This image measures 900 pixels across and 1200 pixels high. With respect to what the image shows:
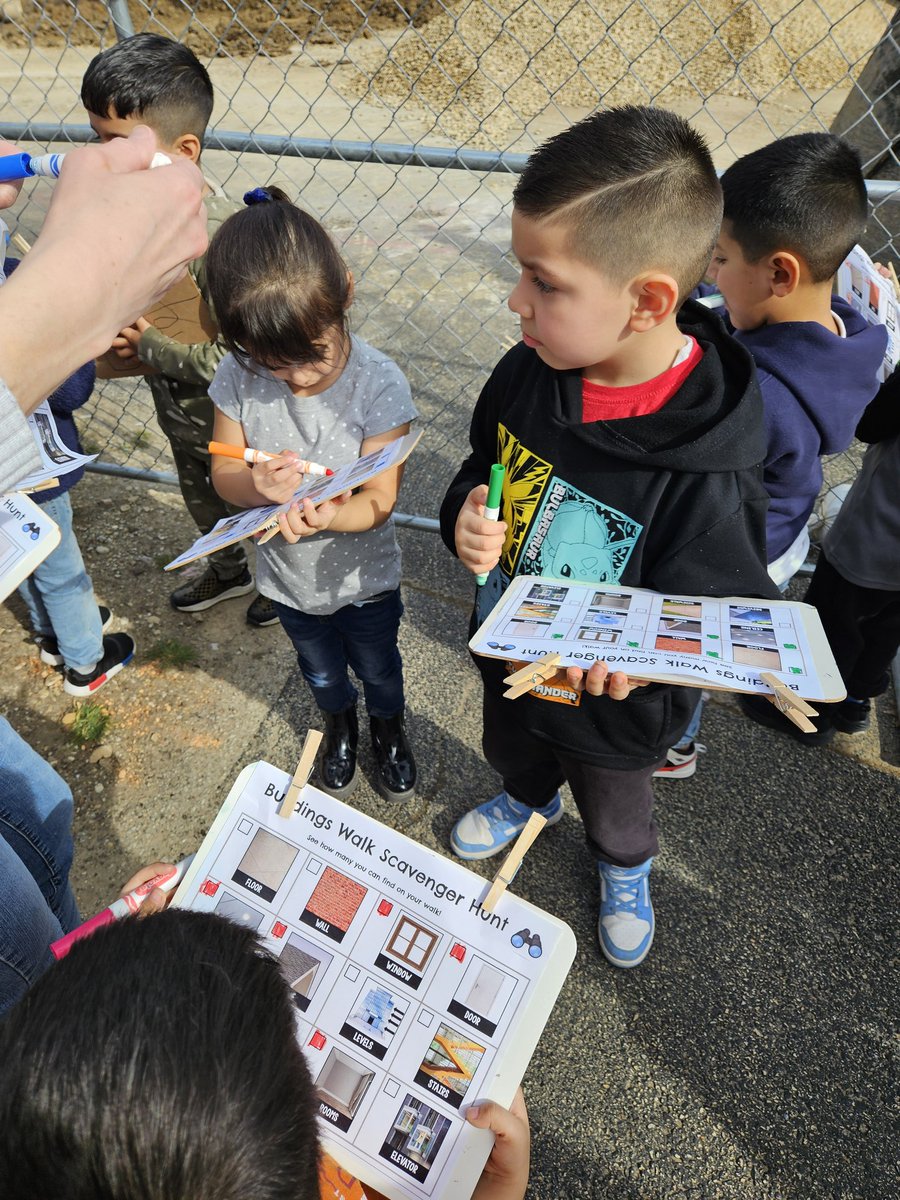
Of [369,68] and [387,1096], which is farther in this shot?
[369,68]

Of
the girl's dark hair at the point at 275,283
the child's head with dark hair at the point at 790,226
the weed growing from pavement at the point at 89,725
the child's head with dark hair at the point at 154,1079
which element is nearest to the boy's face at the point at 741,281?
the child's head with dark hair at the point at 790,226

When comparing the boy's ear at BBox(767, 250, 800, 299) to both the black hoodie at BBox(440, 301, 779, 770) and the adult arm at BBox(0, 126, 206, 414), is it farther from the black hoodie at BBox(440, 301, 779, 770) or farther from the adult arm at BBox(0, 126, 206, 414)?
the adult arm at BBox(0, 126, 206, 414)

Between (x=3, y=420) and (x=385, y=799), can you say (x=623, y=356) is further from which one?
(x=385, y=799)

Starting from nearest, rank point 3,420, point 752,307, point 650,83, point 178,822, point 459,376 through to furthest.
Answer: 1. point 3,420
2. point 752,307
3. point 178,822
4. point 459,376
5. point 650,83

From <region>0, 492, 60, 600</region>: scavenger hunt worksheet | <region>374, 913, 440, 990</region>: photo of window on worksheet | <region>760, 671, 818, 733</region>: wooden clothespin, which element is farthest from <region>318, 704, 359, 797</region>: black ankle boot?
<region>760, 671, 818, 733</region>: wooden clothespin

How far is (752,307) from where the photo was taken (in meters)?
1.90

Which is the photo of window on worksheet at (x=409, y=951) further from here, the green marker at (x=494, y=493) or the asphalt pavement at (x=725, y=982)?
the asphalt pavement at (x=725, y=982)

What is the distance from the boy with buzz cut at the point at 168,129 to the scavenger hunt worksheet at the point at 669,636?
4.44 ft

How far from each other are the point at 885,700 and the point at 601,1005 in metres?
1.61

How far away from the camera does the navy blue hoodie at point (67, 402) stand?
2094 mm

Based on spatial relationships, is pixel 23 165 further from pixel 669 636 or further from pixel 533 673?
pixel 669 636

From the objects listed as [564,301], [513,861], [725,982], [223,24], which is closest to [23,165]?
[564,301]

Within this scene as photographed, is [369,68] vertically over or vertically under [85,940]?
under

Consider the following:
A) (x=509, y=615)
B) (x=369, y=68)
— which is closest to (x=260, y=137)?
(x=509, y=615)
